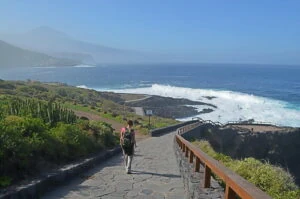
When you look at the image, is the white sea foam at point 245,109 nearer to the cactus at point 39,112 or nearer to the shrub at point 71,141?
the cactus at point 39,112

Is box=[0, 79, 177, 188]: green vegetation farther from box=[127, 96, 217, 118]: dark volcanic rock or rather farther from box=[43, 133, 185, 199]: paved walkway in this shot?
box=[127, 96, 217, 118]: dark volcanic rock

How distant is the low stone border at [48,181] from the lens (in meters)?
6.60

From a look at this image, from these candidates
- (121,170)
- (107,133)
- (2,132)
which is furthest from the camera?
(107,133)

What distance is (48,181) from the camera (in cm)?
791

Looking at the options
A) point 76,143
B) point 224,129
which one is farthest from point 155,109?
point 76,143

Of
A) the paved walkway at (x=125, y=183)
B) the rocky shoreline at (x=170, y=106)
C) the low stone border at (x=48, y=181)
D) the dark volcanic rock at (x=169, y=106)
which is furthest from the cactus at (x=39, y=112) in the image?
the dark volcanic rock at (x=169, y=106)

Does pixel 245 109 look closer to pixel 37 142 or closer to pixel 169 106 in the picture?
pixel 169 106

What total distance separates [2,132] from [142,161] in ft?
20.8

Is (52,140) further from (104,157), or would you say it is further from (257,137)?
(257,137)

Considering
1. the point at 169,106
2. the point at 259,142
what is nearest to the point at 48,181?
the point at 259,142

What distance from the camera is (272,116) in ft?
229

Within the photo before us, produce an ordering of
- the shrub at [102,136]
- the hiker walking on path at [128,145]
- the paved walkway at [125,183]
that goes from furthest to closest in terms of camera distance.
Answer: the shrub at [102,136]
the hiker walking on path at [128,145]
the paved walkway at [125,183]

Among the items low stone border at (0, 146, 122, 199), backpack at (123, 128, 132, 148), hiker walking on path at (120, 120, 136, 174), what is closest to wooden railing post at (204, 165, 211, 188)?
low stone border at (0, 146, 122, 199)

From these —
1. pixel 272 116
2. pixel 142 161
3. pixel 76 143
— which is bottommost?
pixel 272 116
